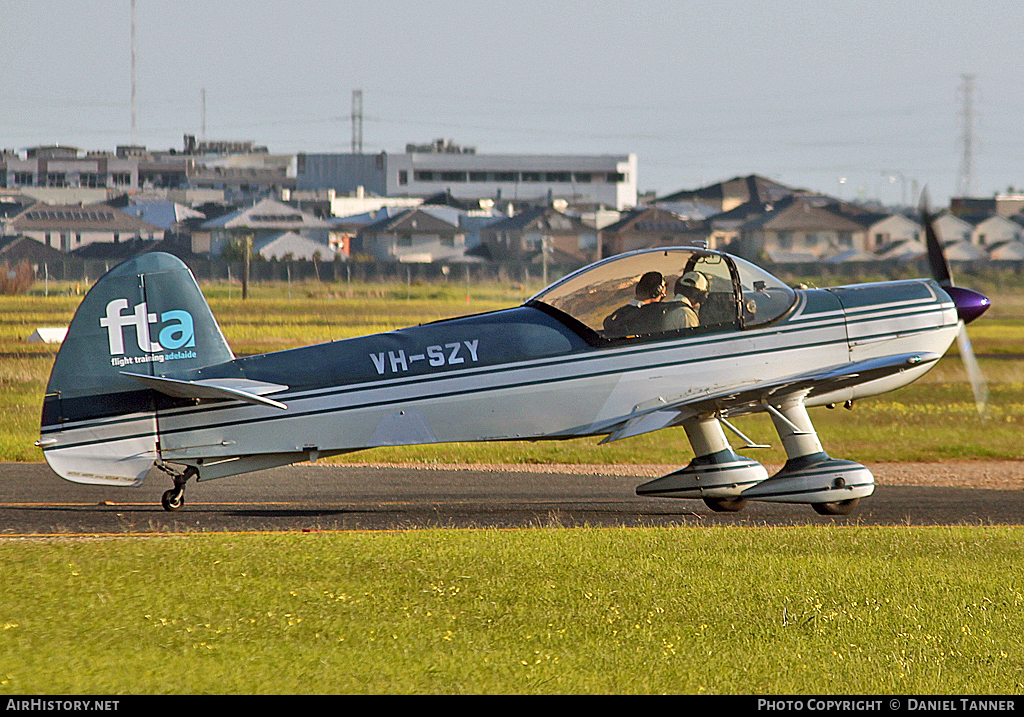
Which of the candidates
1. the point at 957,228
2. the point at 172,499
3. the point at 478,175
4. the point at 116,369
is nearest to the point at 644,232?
the point at 957,228

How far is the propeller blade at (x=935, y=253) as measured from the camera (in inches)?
558

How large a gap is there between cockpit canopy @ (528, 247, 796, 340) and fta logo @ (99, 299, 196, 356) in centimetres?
336

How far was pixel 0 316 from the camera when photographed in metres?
41.2

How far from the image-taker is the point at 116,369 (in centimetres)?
1073

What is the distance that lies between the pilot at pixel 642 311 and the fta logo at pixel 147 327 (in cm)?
402

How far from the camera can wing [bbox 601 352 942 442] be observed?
11773 mm

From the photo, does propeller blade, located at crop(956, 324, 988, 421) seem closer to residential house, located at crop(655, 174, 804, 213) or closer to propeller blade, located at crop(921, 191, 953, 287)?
propeller blade, located at crop(921, 191, 953, 287)

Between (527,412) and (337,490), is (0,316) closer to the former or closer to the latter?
(337,490)

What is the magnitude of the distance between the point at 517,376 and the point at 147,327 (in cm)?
340

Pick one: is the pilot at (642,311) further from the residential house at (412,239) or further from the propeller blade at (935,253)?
the residential house at (412,239)

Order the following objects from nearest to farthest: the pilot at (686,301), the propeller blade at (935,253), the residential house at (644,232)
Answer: the pilot at (686,301) → the propeller blade at (935,253) → the residential house at (644,232)

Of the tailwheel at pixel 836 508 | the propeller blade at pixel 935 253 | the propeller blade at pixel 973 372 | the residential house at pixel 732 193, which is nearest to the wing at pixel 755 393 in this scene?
the tailwheel at pixel 836 508

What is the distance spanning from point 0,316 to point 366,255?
180 ft

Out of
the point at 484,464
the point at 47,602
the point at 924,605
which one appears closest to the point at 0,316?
the point at 484,464
